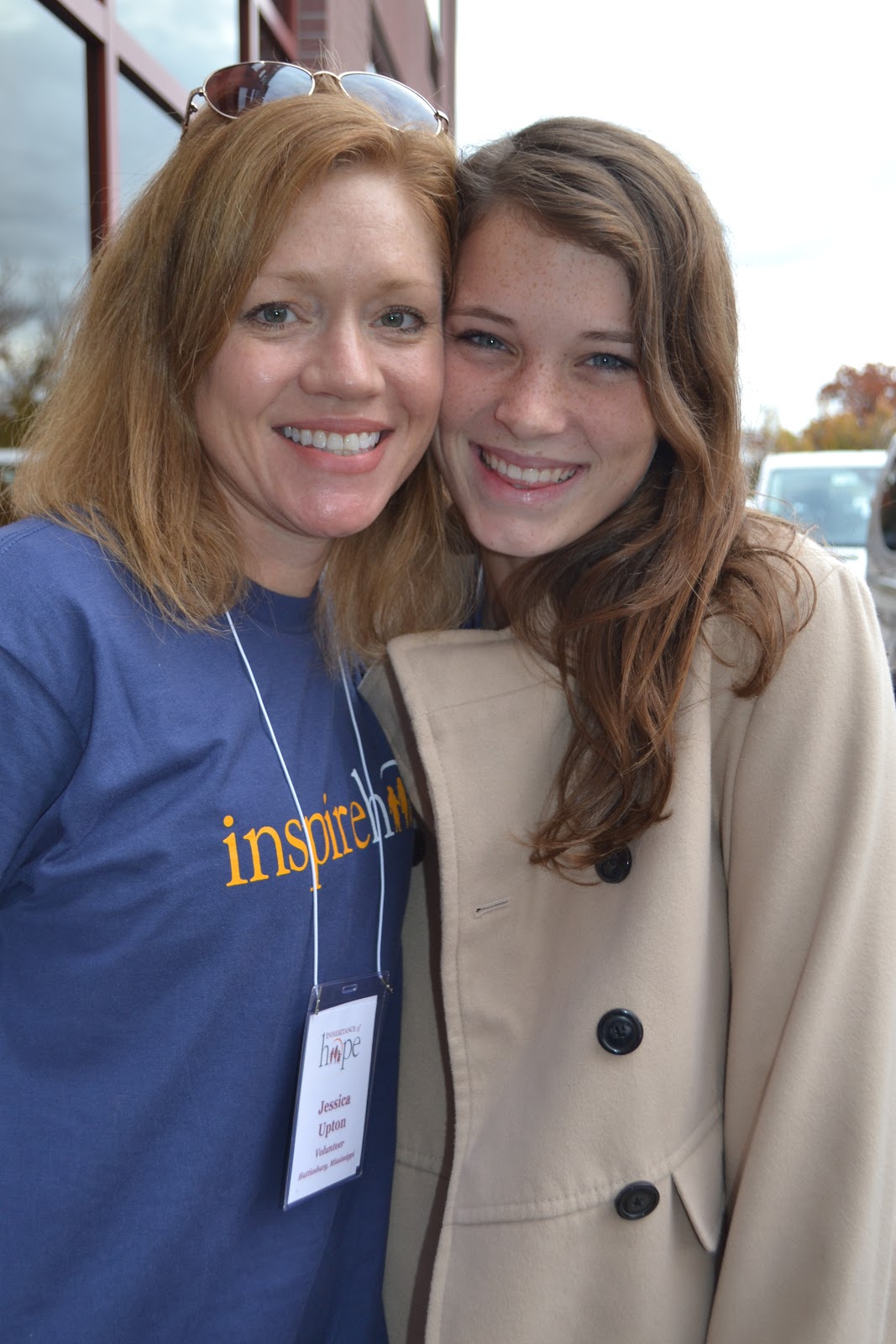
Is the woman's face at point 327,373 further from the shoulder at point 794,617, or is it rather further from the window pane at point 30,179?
the window pane at point 30,179

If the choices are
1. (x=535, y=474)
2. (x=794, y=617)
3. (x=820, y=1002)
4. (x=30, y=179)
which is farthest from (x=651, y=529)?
(x=30, y=179)

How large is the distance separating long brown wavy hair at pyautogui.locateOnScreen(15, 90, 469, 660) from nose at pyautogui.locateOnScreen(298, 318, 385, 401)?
13 centimetres

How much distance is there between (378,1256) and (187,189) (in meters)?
1.63

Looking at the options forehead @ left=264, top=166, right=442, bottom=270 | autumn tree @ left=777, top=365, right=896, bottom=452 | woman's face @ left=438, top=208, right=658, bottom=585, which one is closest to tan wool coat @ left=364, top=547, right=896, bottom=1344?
woman's face @ left=438, top=208, right=658, bottom=585

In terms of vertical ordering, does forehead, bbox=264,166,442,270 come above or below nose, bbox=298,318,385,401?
above

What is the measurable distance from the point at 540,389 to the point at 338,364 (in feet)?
0.99

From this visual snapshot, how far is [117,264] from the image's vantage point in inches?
67.1

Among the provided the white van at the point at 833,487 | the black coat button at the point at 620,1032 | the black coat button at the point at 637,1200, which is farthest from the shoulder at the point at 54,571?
the white van at the point at 833,487

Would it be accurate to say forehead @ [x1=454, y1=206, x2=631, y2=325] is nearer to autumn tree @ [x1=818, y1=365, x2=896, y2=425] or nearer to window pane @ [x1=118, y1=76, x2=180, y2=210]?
window pane @ [x1=118, y1=76, x2=180, y2=210]

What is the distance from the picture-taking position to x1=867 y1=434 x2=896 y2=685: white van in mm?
6809

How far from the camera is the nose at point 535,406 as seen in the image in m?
1.65

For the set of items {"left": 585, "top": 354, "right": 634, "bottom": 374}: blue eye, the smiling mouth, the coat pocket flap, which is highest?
{"left": 585, "top": 354, "right": 634, "bottom": 374}: blue eye

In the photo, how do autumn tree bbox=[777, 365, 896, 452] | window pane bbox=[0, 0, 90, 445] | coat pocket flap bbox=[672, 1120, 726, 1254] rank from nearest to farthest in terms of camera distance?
coat pocket flap bbox=[672, 1120, 726, 1254] → window pane bbox=[0, 0, 90, 445] → autumn tree bbox=[777, 365, 896, 452]

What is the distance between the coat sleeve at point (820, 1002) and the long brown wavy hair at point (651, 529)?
0.10 meters
